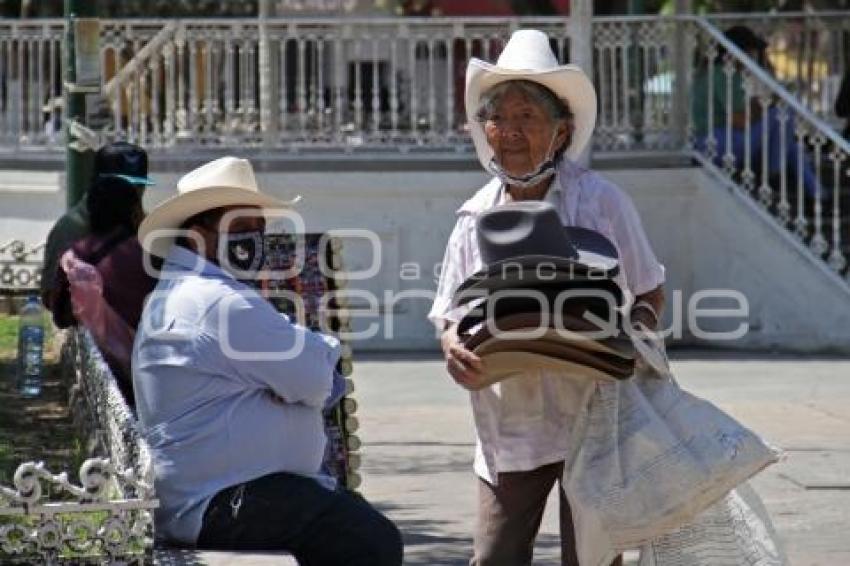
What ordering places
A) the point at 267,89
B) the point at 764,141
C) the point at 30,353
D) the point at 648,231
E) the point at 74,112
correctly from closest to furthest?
the point at 30,353 → the point at 74,112 → the point at 764,141 → the point at 648,231 → the point at 267,89

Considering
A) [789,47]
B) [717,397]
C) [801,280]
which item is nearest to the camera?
[717,397]

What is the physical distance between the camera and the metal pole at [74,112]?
12203 millimetres

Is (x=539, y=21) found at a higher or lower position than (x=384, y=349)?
higher

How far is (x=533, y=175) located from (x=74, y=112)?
671cm

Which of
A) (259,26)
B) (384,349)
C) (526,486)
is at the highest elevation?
(259,26)

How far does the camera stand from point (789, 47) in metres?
17.1

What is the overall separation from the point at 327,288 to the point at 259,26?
7.57 metres

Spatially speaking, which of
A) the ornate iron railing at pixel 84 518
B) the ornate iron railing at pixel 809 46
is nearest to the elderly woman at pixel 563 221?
the ornate iron railing at pixel 84 518

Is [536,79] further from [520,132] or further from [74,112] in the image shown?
[74,112]

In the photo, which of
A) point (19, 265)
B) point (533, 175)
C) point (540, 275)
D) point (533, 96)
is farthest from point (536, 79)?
point (19, 265)

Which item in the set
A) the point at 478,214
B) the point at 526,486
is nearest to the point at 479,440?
the point at 526,486

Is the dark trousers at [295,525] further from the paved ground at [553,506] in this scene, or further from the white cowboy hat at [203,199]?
the white cowboy hat at [203,199]

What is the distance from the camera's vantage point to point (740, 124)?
51.9 feet

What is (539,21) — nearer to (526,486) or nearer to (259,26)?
(259,26)
